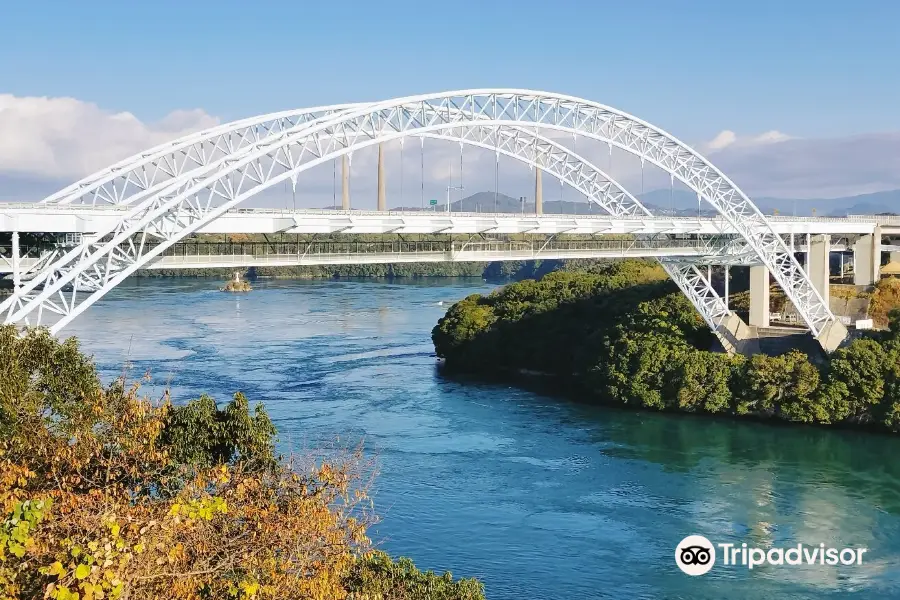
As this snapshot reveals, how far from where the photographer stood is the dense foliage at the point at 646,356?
2856cm

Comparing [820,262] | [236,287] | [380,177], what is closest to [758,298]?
[820,262]

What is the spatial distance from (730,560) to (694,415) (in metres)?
12.9

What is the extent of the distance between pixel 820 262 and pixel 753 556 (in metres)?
22.0

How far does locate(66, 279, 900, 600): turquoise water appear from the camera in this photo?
56.8ft

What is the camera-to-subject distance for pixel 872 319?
34719 millimetres

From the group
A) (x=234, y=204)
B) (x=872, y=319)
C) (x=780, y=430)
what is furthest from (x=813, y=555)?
(x=872, y=319)

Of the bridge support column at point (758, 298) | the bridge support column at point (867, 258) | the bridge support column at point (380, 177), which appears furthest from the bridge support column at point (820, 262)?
the bridge support column at point (380, 177)

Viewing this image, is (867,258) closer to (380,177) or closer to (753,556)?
(380,177)

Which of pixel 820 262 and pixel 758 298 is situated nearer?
pixel 758 298

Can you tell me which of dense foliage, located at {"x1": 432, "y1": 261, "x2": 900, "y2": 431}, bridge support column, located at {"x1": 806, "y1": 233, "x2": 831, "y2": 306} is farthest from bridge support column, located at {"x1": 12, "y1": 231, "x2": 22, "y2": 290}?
bridge support column, located at {"x1": 806, "y1": 233, "x2": 831, "y2": 306}

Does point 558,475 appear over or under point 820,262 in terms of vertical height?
under

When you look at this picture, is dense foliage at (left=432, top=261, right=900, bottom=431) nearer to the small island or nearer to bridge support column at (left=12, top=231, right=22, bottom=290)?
→ bridge support column at (left=12, top=231, right=22, bottom=290)

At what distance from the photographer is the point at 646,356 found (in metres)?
31.9

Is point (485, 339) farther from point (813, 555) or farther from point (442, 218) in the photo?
point (813, 555)
